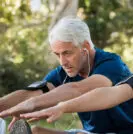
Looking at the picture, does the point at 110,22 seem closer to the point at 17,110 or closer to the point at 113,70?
the point at 113,70

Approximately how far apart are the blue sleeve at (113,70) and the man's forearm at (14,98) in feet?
1.66

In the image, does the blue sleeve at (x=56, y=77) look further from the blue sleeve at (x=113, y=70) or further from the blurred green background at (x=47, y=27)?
the blurred green background at (x=47, y=27)

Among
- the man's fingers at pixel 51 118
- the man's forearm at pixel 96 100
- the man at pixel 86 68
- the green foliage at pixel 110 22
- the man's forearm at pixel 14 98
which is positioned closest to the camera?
the man's fingers at pixel 51 118

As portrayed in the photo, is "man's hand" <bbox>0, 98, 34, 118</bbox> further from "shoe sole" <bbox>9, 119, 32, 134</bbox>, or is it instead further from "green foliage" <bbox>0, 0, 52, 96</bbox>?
"green foliage" <bbox>0, 0, 52, 96</bbox>

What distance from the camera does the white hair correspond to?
3.75 meters

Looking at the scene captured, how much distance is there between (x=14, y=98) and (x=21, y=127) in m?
0.79

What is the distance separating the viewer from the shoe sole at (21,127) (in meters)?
3.24

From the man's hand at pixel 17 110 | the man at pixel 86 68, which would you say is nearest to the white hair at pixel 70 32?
the man at pixel 86 68

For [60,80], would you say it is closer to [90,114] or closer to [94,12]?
[90,114]

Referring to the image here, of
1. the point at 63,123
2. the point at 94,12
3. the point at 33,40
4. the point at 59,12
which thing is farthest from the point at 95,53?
the point at 94,12

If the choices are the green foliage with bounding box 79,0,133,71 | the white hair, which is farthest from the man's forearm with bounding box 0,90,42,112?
the green foliage with bounding box 79,0,133,71

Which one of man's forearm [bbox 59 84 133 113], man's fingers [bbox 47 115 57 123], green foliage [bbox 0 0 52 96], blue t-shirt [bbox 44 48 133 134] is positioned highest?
man's fingers [bbox 47 115 57 123]

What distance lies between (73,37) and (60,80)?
0.56m

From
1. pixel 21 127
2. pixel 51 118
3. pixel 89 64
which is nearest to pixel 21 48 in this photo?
pixel 89 64
